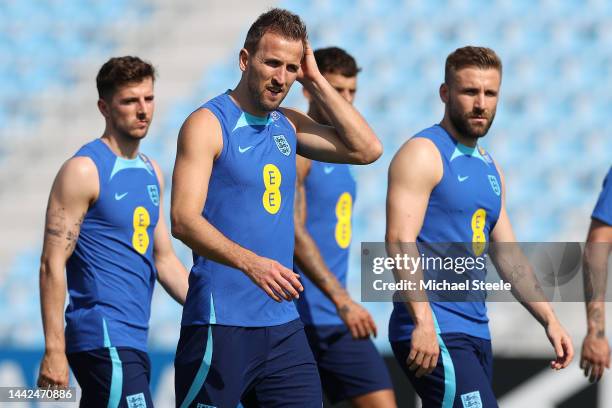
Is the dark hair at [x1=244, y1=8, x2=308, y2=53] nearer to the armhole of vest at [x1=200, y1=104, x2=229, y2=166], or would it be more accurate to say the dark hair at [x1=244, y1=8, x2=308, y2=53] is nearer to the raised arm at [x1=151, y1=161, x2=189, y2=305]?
the armhole of vest at [x1=200, y1=104, x2=229, y2=166]

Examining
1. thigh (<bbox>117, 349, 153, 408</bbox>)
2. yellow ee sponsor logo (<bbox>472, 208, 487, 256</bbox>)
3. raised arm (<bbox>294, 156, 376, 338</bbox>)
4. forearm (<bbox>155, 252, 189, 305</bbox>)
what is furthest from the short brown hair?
thigh (<bbox>117, 349, 153, 408</bbox>)

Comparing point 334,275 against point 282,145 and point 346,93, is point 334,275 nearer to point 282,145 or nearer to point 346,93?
point 346,93

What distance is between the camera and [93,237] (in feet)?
18.0

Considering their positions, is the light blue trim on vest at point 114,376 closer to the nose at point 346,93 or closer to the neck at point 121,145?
the neck at point 121,145

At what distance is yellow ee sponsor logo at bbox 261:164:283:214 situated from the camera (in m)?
4.53

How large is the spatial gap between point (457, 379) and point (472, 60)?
1.59 meters

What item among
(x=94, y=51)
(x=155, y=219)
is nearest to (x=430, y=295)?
(x=155, y=219)

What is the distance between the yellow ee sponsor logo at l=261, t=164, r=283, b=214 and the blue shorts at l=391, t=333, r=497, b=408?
3.54 feet

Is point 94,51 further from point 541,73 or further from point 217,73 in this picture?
point 541,73

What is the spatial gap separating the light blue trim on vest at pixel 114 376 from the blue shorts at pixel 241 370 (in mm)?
837

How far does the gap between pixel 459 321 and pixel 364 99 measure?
8945 millimetres

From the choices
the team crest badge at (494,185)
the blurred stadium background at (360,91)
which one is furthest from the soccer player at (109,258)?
the blurred stadium background at (360,91)

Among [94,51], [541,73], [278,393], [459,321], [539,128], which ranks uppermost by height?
[94,51]

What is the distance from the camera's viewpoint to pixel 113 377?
5289mm
